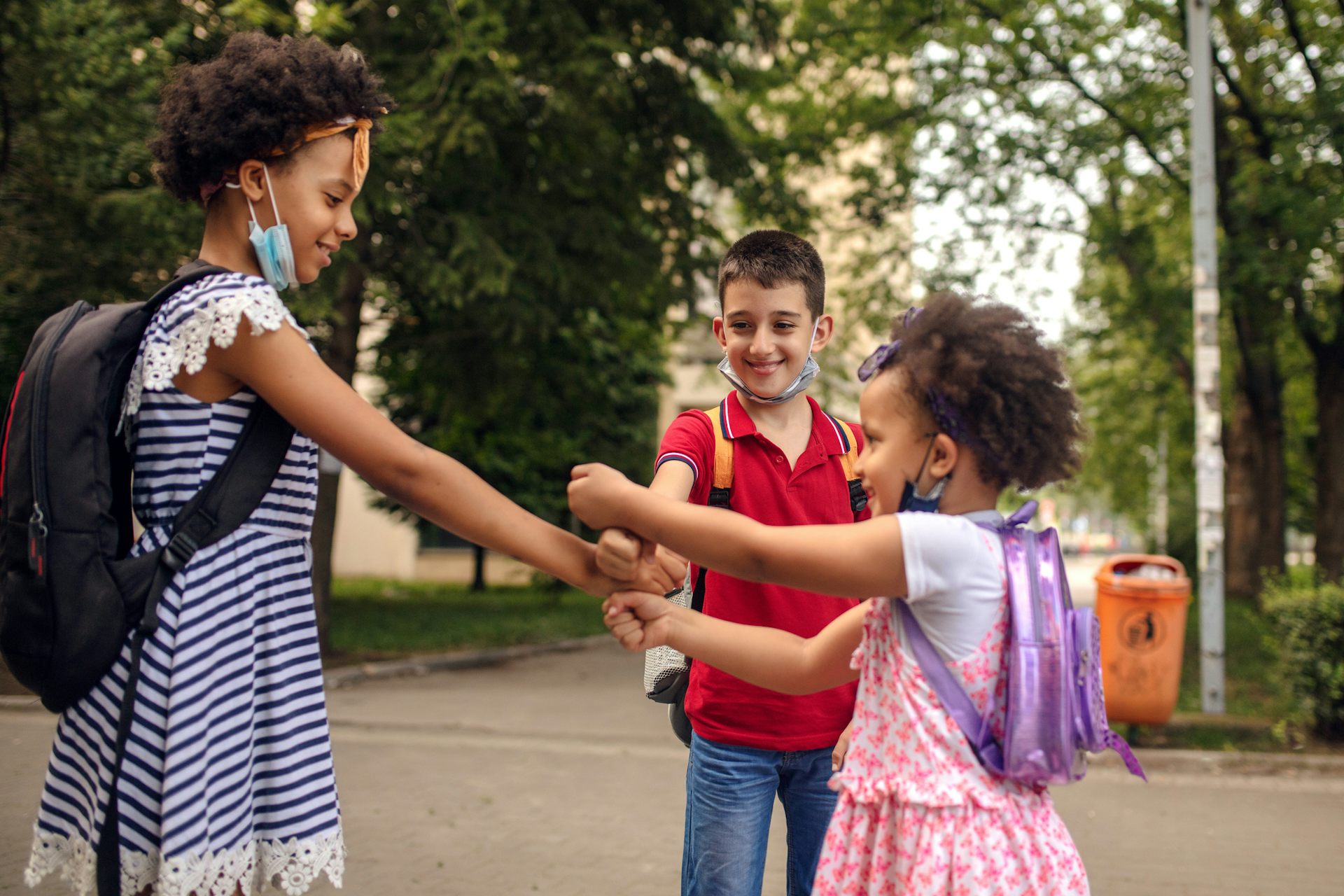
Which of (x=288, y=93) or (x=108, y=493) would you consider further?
(x=288, y=93)

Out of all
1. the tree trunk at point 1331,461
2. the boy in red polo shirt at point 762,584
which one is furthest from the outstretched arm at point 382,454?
the tree trunk at point 1331,461

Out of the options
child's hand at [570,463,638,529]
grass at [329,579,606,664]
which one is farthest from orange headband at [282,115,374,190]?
grass at [329,579,606,664]

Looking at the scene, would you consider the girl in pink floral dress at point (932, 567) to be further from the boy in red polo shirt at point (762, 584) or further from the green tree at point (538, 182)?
the green tree at point (538, 182)

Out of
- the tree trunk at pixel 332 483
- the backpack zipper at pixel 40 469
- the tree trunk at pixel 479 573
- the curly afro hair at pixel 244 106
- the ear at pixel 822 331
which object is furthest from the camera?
the tree trunk at pixel 479 573

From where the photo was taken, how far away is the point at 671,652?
2832 millimetres

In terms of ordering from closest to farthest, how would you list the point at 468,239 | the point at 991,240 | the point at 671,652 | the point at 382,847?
1. the point at 671,652
2. the point at 382,847
3. the point at 468,239
4. the point at 991,240

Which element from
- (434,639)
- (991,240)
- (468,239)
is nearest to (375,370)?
(434,639)

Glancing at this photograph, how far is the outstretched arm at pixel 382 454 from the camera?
1868 millimetres

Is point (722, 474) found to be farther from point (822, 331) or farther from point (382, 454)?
point (382, 454)

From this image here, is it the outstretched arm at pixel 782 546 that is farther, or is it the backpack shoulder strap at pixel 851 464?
the backpack shoulder strap at pixel 851 464

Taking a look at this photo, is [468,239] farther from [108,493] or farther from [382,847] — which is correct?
[108,493]

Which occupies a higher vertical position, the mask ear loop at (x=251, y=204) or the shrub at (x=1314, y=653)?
the mask ear loop at (x=251, y=204)

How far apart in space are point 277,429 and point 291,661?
1.29ft

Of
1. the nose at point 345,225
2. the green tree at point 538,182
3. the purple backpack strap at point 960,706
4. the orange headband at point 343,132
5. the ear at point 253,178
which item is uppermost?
the green tree at point 538,182
